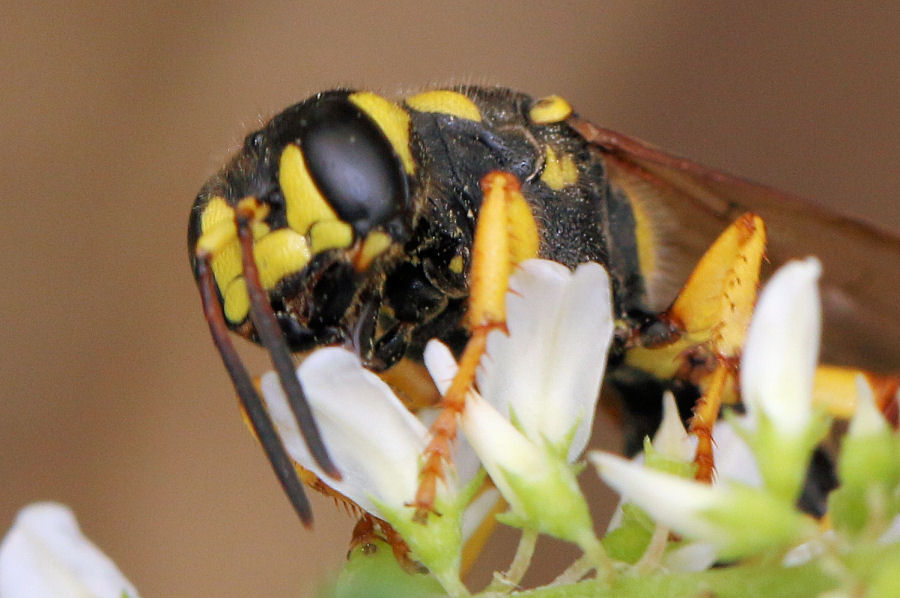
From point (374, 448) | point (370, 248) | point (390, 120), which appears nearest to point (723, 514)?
point (374, 448)

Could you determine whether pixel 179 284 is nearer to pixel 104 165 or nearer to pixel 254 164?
pixel 104 165

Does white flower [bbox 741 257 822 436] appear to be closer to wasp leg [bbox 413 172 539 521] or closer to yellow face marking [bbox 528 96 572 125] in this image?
wasp leg [bbox 413 172 539 521]

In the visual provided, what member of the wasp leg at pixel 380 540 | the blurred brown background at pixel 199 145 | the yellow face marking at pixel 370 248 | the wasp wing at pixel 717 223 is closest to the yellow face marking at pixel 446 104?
the wasp wing at pixel 717 223

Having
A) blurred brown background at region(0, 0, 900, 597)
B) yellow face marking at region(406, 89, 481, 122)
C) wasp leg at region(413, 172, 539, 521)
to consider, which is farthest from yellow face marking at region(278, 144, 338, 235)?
blurred brown background at region(0, 0, 900, 597)

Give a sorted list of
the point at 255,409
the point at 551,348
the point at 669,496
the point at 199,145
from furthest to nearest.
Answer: the point at 199,145 → the point at 551,348 → the point at 255,409 → the point at 669,496

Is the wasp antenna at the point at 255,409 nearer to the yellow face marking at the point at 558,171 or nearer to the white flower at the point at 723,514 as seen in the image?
the white flower at the point at 723,514

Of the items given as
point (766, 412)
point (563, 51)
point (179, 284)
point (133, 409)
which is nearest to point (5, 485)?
point (133, 409)

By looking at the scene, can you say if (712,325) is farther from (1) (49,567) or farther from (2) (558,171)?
(1) (49,567)
